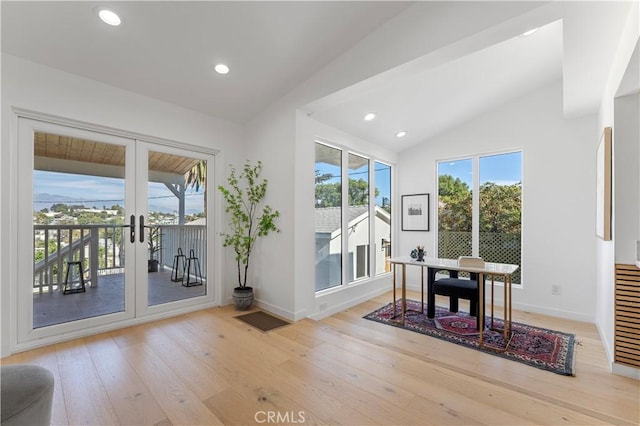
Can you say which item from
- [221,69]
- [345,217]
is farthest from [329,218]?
[221,69]

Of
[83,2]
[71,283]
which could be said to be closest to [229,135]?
[83,2]

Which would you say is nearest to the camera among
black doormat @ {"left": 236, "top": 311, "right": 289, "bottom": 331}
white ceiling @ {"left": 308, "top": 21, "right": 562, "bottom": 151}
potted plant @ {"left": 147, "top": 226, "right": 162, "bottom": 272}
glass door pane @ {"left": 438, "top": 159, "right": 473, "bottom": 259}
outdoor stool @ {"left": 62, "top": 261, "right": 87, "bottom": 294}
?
outdoor stool @ {"left": 62, "top": 261, "right": 87, "bottom": 294}

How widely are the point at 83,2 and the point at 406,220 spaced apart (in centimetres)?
480

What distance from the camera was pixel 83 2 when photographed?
2.12 meters

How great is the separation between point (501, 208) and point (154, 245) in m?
4.79

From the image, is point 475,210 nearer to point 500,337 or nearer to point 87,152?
point 500,337

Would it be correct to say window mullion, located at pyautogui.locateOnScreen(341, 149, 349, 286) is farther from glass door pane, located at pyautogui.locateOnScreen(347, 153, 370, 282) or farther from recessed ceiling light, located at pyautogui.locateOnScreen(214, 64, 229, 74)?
recessed ceiling light, located at pyautogui.locateOnScreen(214, 64, 229, 74)

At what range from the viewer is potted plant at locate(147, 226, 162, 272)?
11.2 ft

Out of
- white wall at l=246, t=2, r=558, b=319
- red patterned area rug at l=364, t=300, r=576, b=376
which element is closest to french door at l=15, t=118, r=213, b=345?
white wall at l=246, t=2, r=558, b=319

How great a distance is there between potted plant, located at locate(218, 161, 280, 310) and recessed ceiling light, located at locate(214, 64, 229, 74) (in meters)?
1.17

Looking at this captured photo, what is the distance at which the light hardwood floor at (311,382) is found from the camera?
5.74ft

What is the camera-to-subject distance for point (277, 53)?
284 cm

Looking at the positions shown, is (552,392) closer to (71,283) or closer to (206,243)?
(206,243)

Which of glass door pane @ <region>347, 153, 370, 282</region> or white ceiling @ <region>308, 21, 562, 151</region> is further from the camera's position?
glass door pane @ <region>347, 153, 370, 282</region>
